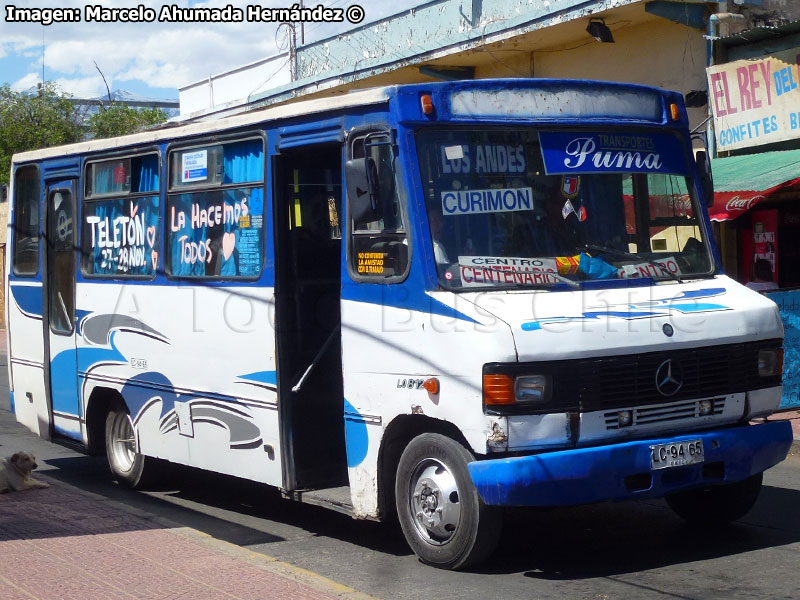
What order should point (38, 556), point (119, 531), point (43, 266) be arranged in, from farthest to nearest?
point (43, 266)
point (119, 531)
point (38, 556)

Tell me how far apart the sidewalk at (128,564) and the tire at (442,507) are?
619mm

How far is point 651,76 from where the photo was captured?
1578cm

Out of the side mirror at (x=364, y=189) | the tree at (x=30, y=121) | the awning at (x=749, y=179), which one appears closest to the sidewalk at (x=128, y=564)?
the side mirror at (x=364, y=189)

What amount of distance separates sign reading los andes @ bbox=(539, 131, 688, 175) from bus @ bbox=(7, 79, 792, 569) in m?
0.01

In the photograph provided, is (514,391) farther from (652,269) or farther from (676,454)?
(652,269)

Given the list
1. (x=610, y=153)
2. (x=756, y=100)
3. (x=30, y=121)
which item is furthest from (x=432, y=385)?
(x=30, y=121)

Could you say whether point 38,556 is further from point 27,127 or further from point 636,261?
point 27,127

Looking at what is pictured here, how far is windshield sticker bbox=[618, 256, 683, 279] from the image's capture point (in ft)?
21.8

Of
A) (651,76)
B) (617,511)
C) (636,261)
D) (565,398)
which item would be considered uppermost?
(651,76)

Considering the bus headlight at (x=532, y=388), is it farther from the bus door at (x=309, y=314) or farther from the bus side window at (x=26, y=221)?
the bus side window at (x=26, y=221)

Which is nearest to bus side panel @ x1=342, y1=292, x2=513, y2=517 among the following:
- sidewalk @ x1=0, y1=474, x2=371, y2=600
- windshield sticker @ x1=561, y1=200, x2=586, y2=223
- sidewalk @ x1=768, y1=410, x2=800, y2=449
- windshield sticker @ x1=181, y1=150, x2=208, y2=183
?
sidewalk @ x1=0, y1=474, x2=371, y2=600

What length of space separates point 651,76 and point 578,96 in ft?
31.0

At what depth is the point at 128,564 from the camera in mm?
6477

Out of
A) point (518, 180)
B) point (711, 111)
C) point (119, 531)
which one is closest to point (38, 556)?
point (119, 531)
